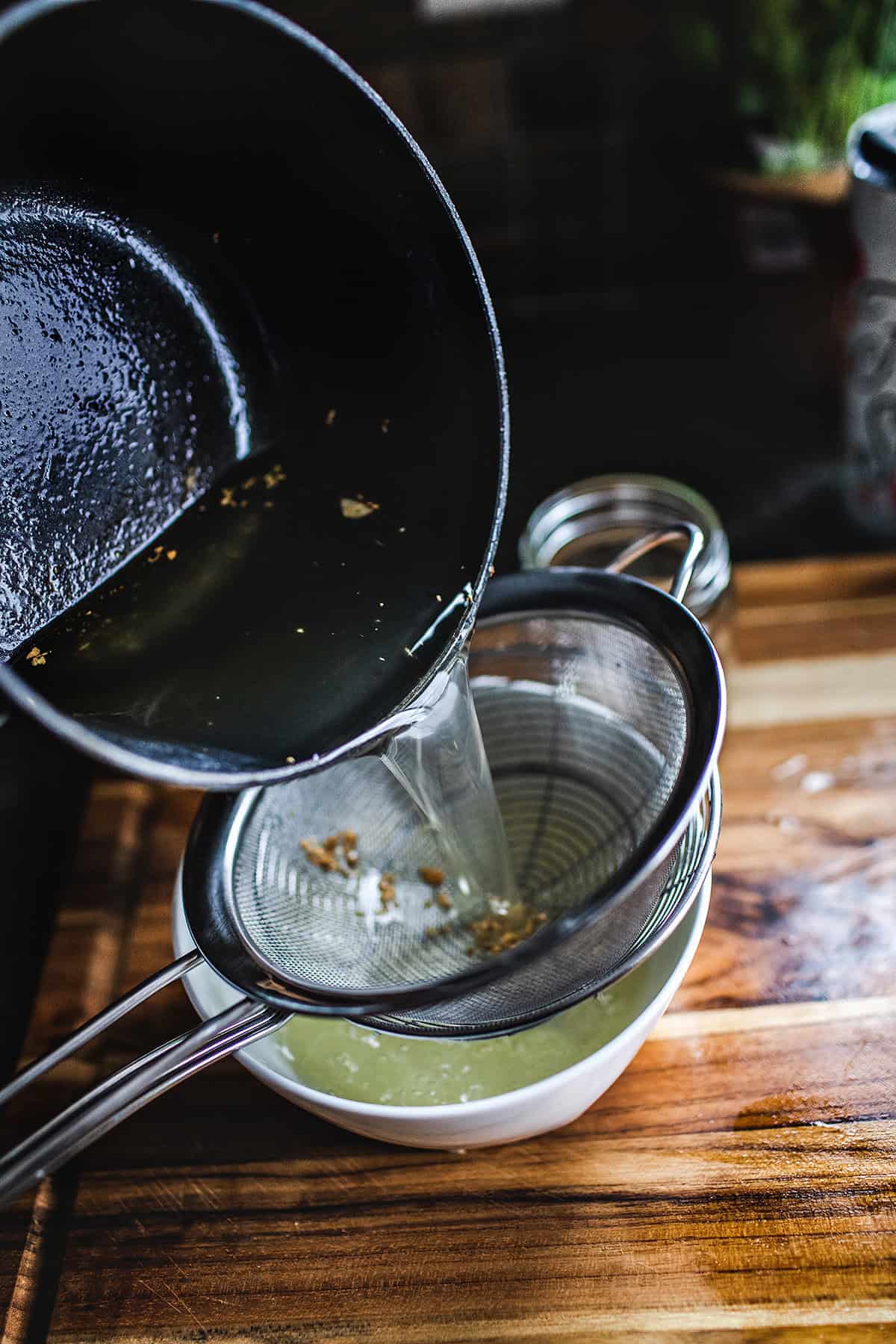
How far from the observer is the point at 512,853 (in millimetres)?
1034

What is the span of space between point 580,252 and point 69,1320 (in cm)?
129

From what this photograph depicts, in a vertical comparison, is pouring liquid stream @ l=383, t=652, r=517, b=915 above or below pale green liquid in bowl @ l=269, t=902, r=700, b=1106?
above

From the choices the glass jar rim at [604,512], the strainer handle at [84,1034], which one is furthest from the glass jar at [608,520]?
the strainer handle at [84,1034]

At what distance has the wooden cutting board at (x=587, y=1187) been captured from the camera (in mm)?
745

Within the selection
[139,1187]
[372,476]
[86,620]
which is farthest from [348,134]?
[139,1187]

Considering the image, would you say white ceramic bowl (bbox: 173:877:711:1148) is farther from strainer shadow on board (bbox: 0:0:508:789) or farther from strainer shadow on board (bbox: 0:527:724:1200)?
strainer shadow on board (bbox: 0:0:508:789)

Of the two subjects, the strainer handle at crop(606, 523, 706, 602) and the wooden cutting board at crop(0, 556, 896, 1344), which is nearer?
the wooden cutting board at crop(0, 556, 896, 1344)

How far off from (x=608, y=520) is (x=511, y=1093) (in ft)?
2.21

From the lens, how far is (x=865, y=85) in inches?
48.2

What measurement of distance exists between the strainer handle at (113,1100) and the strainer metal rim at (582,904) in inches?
1.5

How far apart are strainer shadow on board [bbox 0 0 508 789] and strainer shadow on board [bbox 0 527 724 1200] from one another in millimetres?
158

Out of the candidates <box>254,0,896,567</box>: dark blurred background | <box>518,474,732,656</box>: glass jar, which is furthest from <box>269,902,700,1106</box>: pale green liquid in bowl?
<box>254,0,896,567</box>: dark blurred background

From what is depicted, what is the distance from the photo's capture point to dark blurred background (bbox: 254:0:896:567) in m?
1.27

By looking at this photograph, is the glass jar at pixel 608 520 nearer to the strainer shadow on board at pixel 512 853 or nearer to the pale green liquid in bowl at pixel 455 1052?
the strainer shadow on board at pixel 512 853
